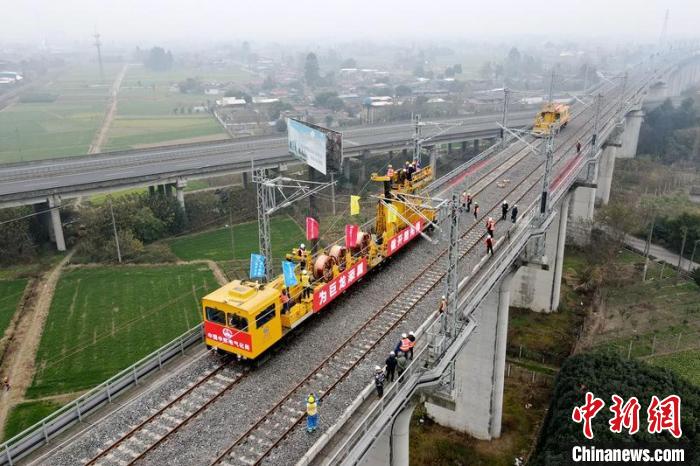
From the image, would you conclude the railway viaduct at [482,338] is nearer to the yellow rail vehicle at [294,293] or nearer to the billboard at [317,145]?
the yellow rail vehicle at [294,293]

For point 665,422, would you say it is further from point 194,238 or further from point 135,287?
point 194,238

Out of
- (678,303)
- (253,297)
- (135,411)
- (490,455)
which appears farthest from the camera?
(678,303)

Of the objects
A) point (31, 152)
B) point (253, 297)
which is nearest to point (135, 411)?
point (253, 297)

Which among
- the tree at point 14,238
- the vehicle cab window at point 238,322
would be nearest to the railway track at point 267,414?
the vehicle cab window at point 238,322

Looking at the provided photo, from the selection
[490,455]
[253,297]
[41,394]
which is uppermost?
[253,297]

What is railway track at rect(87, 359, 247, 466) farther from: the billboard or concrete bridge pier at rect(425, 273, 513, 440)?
the billboard

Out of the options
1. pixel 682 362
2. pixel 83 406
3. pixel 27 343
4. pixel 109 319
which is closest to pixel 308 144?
pixel 109 319

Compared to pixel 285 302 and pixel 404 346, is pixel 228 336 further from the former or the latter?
pixel 404 346
